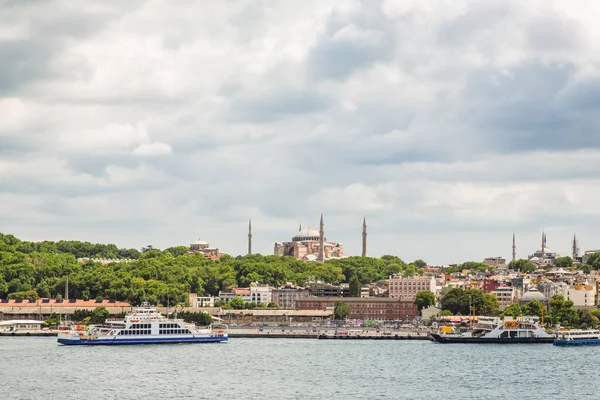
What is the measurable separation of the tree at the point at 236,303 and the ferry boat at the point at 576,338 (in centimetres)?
5437

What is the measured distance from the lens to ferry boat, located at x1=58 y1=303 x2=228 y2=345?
295 feet

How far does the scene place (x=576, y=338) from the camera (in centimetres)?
9656

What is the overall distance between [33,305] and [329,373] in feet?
233

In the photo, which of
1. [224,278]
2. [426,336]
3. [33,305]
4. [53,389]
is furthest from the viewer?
[224,278]

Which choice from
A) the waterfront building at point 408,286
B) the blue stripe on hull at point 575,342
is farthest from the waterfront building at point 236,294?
the blue stripe on hull at point 575,342

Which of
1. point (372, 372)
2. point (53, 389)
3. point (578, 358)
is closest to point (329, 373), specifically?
point (372, 372)

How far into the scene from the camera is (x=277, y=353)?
84812mm

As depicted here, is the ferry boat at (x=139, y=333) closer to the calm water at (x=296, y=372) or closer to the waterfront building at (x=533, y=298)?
the calm water at (x=296, y=372)

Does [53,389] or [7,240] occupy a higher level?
[7,240]

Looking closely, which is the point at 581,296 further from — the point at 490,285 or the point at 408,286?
the point at 408,286

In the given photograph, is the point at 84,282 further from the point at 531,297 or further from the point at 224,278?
the point at 531,297

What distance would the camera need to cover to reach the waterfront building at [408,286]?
165650 millimetres

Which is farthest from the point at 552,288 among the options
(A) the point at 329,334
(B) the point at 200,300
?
(A) the point at 329,334

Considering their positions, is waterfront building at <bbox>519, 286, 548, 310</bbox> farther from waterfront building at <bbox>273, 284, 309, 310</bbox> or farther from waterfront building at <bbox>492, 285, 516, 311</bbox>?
waterfront building at <bbox>273, 284, 309, 310</bbox>
